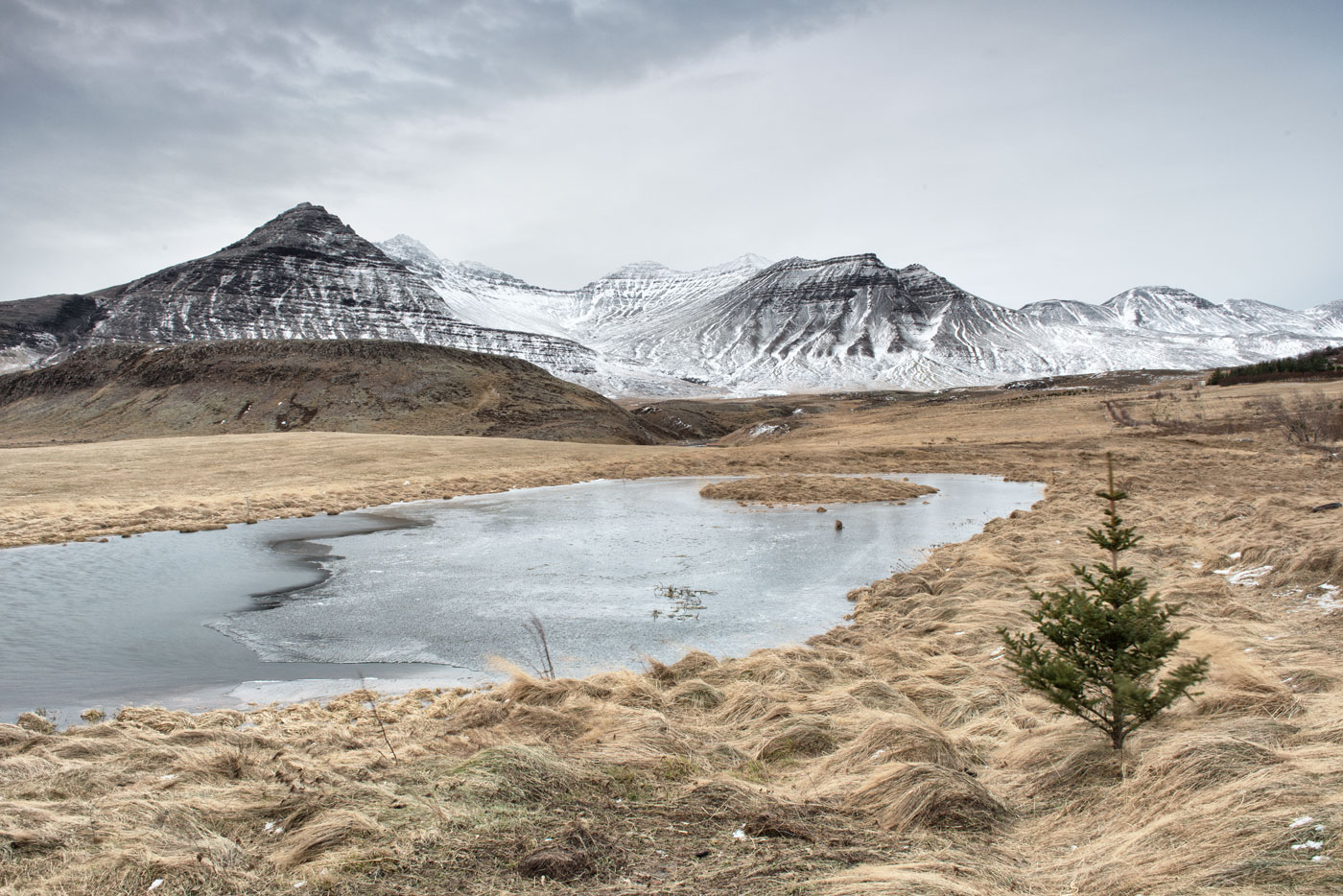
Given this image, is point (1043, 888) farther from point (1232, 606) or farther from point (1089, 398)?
point (1089, 398)

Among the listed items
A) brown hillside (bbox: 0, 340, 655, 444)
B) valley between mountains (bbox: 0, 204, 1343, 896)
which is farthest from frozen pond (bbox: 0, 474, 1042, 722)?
brown hillside (bbox: 0, 340, 655, 444)

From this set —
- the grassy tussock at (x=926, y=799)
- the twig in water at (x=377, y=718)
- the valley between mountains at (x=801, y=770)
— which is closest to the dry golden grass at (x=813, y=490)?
the valley between mountains at (x=801, y=770)

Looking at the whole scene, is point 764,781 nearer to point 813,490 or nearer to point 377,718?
point 377,718

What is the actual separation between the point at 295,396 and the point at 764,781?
8163 cm

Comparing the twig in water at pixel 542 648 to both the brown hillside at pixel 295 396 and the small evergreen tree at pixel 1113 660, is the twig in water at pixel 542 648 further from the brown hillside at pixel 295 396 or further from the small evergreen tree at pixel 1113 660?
the brown hillside at pixel 295 396

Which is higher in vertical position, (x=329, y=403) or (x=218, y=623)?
(x=329, y=403)

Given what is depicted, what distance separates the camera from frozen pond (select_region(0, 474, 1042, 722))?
9.53 m

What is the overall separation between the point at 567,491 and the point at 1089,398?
5982 centimetres

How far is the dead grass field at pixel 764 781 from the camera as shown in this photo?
12.9 feet

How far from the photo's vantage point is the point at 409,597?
13508 mm

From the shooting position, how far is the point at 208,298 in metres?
192

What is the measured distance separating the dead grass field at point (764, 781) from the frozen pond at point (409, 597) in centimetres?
148

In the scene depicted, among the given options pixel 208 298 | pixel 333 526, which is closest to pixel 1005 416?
pixel 333 526

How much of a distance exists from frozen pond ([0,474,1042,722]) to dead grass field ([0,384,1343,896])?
4.87 ft
